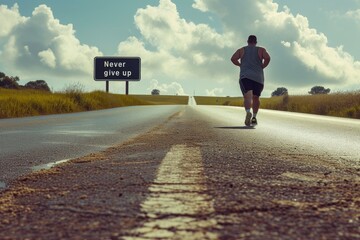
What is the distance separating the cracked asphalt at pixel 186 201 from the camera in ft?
6.00

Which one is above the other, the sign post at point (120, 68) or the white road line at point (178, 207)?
the sign post at point (120, 68)

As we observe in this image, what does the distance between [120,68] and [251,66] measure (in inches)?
1670

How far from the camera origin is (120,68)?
52.2 m

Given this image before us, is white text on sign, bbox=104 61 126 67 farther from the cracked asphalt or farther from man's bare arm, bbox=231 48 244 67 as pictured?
the cracked asphalt

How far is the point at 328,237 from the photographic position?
5.74 ft

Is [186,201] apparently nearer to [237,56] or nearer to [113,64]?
[237,56]

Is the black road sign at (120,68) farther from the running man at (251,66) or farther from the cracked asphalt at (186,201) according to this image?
the cracked asphalt at (186,201)

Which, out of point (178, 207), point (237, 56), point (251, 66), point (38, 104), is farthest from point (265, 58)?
point (38, 104)

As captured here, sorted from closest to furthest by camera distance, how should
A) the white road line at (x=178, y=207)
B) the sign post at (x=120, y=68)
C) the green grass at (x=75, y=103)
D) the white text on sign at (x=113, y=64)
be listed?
the white road line at (x=178, y=207), the green grass at (x=75, y=103), the sign post at (x=120, y=68), the white text on sign at (x=113, y=64)

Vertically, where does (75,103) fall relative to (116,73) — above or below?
below

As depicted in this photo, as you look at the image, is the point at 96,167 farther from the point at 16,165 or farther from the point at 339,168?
the point at 339,168

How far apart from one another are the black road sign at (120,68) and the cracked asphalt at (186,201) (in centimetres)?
4800

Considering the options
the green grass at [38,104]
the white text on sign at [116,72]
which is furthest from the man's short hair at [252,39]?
the white text on sign at [116,72]

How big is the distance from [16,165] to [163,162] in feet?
5.20
